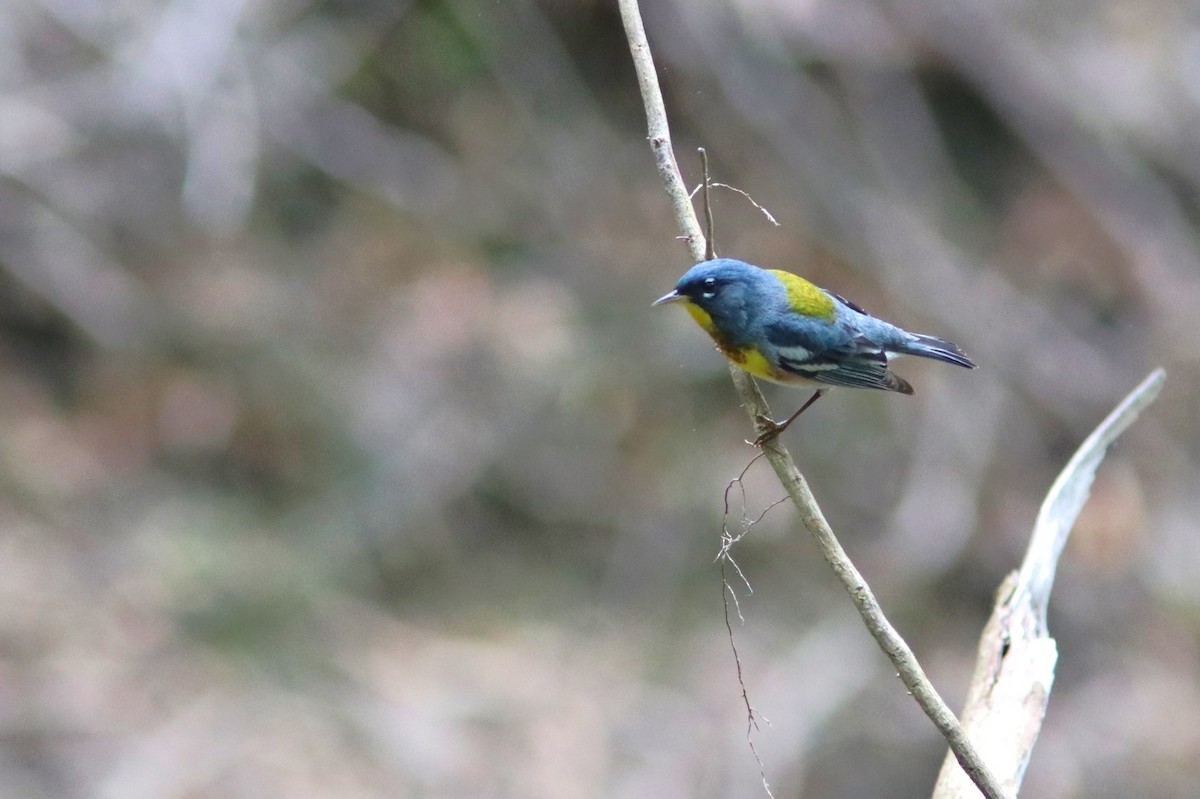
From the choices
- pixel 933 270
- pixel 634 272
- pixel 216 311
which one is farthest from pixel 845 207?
pixel 216 311

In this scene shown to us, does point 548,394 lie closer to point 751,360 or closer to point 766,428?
point 751,360

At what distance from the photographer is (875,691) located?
788 centimetres

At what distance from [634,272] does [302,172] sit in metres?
2.72

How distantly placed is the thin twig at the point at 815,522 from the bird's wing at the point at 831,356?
181 mm

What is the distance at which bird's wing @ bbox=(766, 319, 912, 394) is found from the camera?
3.86 m

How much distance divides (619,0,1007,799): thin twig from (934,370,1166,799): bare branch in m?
0.61

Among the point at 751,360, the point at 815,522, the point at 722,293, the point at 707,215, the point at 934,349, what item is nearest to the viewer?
the point at 815,522

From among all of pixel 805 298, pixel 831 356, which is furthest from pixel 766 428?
pixel 805 298

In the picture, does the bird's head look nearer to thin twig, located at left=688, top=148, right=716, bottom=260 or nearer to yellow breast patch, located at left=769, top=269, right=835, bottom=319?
thin twig, located at left=688, top=148, right=716, bottom=260

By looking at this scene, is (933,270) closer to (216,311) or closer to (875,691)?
(875,691)

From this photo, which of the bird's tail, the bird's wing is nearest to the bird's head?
the bird's wing

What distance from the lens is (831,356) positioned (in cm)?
405

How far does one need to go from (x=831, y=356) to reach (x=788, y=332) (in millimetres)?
259

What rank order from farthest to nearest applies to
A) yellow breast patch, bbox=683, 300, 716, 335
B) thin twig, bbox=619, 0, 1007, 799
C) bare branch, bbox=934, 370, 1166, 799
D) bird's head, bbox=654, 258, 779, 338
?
yellow breast patch, bbox=683, 300, 716, 335 → bird's head, bbox=654, 258, 779, 338 → bare branch, bbox=934, 370, 1166, 799 → thin twig, bbox=619, 0, 1007, 799
